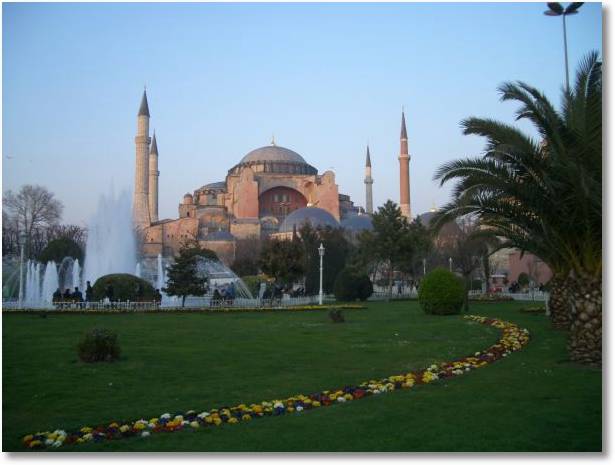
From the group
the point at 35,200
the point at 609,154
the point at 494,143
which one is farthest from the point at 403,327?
the point at 35,200

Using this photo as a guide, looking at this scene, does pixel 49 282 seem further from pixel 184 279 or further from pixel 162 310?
pixel 162 310

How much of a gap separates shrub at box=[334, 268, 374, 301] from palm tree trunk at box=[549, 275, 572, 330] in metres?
12.7

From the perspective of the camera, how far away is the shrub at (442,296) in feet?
51.9

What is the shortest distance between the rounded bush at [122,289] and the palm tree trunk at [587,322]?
14605 mm

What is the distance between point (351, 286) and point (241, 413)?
62.8 ft

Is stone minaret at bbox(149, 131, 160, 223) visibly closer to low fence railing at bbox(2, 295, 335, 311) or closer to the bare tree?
the bare tree

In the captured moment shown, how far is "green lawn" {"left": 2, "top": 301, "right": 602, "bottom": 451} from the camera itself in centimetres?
477

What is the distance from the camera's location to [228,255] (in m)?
50.8

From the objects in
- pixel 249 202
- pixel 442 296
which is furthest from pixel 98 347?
pixel 249 202

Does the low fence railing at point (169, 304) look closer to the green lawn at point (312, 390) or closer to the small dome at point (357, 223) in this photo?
the green lawn at point (312, 390)

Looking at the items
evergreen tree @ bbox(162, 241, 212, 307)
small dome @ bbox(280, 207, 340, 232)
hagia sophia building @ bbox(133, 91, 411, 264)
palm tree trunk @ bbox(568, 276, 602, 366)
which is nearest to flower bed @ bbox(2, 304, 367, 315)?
evergreen tree @ bbox(162, 241, 212, 307)

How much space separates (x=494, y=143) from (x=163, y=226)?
167 feet

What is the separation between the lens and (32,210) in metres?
30.6

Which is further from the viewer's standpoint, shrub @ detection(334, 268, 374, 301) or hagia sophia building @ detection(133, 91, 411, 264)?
hagia sophia building @ detection(133, 91, 411, 264)
